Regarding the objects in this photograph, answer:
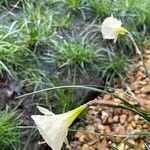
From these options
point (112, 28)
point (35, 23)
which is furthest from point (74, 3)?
point (112, 28)

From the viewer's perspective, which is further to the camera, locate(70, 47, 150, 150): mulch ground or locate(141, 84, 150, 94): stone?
locate(141, 84, 150, 94): stone

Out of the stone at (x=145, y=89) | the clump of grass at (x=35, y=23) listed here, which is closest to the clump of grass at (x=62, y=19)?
the clump of grass at (x=35, y=23)

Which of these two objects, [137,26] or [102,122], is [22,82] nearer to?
[102,122]

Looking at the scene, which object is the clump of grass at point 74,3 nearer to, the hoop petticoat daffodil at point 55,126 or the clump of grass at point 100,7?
the clump of grass at point 100,7

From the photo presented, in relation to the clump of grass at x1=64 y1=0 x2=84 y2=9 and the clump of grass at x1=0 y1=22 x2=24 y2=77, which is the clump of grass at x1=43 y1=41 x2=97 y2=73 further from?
the clump of grass at x1=64 y1=0 x2=84 y2=9

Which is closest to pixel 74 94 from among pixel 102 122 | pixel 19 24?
pixel 102 122

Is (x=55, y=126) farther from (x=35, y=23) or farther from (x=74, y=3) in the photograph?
(x=74, y=3)

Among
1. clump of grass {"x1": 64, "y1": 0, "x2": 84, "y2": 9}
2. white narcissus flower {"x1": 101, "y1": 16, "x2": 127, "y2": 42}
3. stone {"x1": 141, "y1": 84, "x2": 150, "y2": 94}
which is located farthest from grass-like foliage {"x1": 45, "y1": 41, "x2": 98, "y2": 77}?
white narcissus flower {"x1": 101, "y1": 16, "x2": 127, "y2": 42}

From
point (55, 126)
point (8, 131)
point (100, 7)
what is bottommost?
point (8, 131)
